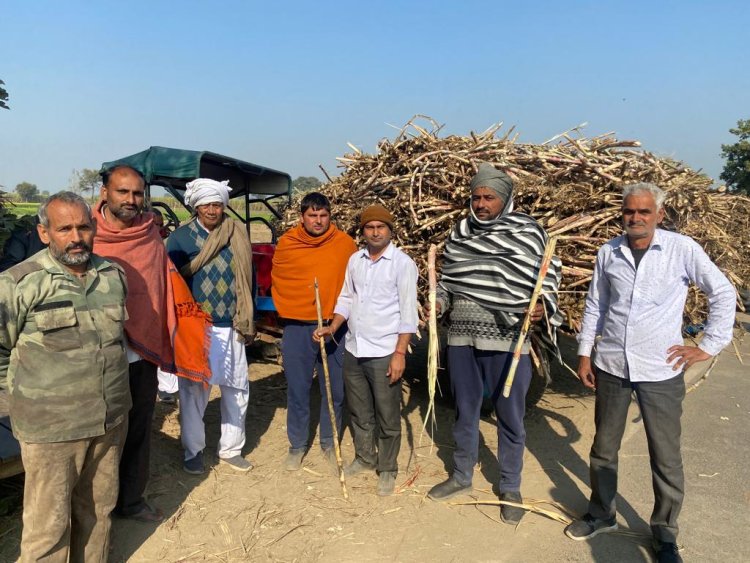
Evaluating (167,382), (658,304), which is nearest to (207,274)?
(167,382)

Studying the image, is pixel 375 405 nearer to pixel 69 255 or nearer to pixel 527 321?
pixel 527 321

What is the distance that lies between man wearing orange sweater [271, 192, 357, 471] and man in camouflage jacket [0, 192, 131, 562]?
1382 mm

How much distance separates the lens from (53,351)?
2.16 meters

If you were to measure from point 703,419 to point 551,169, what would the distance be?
108 inches

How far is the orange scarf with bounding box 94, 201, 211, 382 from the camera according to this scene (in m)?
2.72

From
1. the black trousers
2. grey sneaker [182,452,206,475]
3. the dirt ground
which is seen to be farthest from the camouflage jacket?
grey sneaker [182,452,206,475]

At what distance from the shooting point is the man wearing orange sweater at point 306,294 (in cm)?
358

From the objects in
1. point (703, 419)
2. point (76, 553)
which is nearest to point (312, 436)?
point (76, 553)

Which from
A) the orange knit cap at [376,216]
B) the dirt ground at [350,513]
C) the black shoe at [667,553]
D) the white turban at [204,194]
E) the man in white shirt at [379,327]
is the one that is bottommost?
the dirt ground at [350,513]

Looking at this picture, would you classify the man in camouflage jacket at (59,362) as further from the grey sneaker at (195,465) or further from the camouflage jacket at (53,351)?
the grey sneaker at (195,465)

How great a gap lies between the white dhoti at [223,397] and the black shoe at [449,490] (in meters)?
1.45

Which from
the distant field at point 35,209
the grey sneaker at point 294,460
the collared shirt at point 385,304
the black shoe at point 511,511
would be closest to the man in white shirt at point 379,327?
the collared shirt at point 385,304

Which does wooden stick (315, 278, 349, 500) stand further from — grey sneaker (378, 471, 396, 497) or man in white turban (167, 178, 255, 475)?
man in white turban (167, 178, 255, 475)

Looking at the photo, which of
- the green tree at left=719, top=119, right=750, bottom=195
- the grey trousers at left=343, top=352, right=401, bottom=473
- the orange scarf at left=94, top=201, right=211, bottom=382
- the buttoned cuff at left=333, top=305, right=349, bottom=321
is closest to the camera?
the orange scarf at left=94, top=201, right=211, bottom=382
